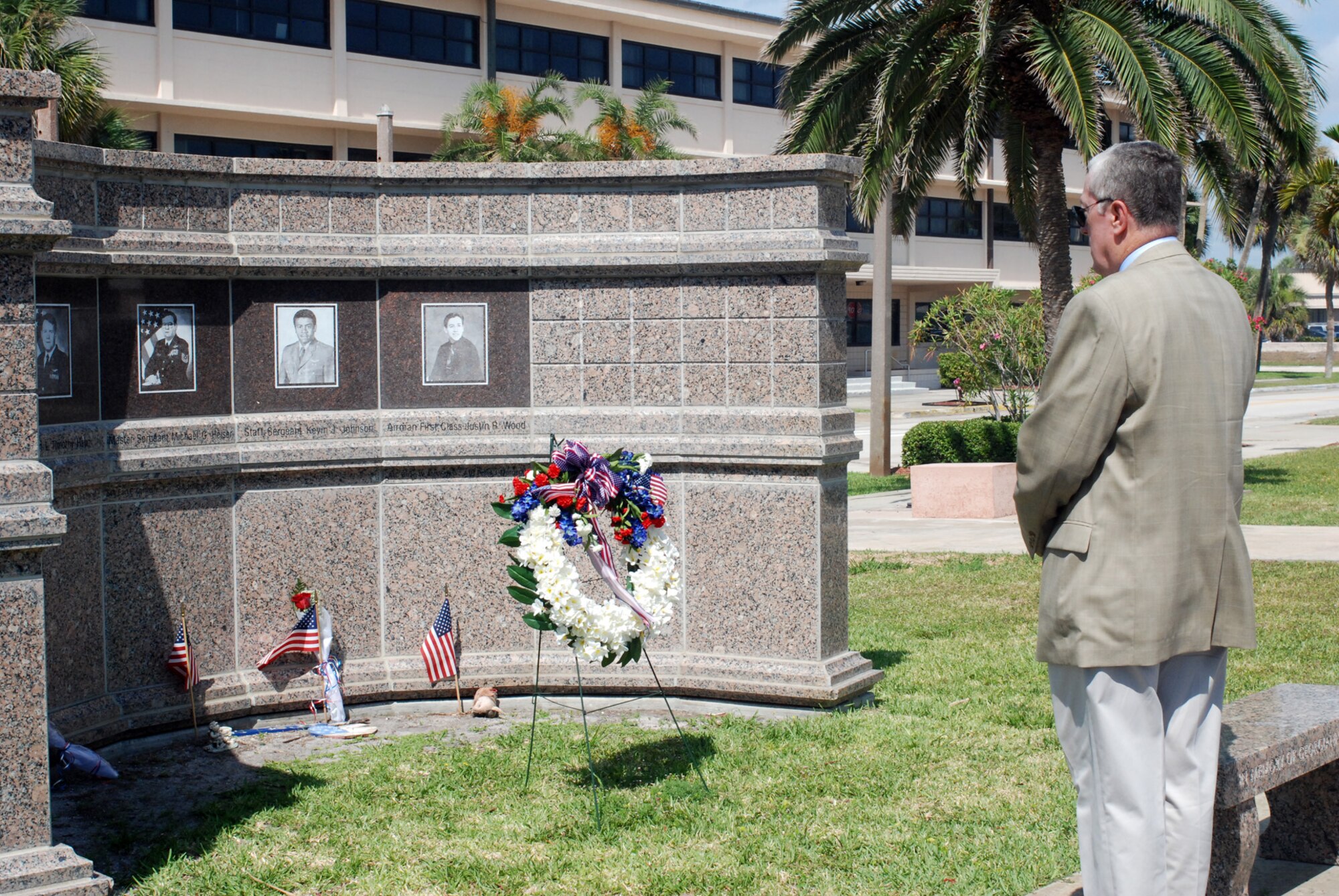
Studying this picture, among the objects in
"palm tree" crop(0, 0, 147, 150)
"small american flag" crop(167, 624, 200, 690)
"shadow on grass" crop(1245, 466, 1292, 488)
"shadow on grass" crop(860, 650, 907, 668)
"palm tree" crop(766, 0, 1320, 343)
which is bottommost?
"shadow on grass" crop(860, 650, 907, 668)

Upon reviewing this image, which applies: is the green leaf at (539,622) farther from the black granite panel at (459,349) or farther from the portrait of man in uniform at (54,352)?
the portrait of man in uniform at (54,352)

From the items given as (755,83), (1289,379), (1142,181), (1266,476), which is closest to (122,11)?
(755,83)

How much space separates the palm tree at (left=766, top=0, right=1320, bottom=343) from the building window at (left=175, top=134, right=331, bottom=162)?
20.1 m

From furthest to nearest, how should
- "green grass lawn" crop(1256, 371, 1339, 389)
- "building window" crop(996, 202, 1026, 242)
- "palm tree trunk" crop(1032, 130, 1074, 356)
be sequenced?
"building window" crop(996, 202, 1026, 242)
"green grass lawn" crop(1256, 371, 1339, 389)
"palm tree trunk" crop(1032, 130, 1074, 356)

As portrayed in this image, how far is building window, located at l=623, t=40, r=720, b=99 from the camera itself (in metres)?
43.6

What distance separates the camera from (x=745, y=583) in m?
7.38

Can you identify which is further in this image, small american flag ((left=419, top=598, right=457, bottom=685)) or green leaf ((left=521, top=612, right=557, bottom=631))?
small american flag ((left=419, top=598, right=457, bottom=685))

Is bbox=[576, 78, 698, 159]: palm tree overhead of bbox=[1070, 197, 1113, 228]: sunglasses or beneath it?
overhead

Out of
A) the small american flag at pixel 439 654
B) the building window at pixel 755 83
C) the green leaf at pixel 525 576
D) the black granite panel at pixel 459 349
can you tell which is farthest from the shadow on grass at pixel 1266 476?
the building window at pixel 755 83

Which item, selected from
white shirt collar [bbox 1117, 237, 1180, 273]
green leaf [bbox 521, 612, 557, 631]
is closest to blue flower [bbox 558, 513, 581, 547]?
green leaf [bbox 521, 612, 557, 631]

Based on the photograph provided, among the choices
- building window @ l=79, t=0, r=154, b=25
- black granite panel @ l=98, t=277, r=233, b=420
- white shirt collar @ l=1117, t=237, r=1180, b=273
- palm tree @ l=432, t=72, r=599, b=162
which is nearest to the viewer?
white shirt collar @ l=1117, t=237, r=1180, b=273

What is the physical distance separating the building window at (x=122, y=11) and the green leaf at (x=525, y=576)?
30.5 metres

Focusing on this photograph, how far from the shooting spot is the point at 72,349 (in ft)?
21.6

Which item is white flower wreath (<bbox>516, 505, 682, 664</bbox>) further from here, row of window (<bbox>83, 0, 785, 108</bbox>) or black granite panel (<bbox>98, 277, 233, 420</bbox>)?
row of window (<bbox>83, 0, 785, 108</bbox>)
